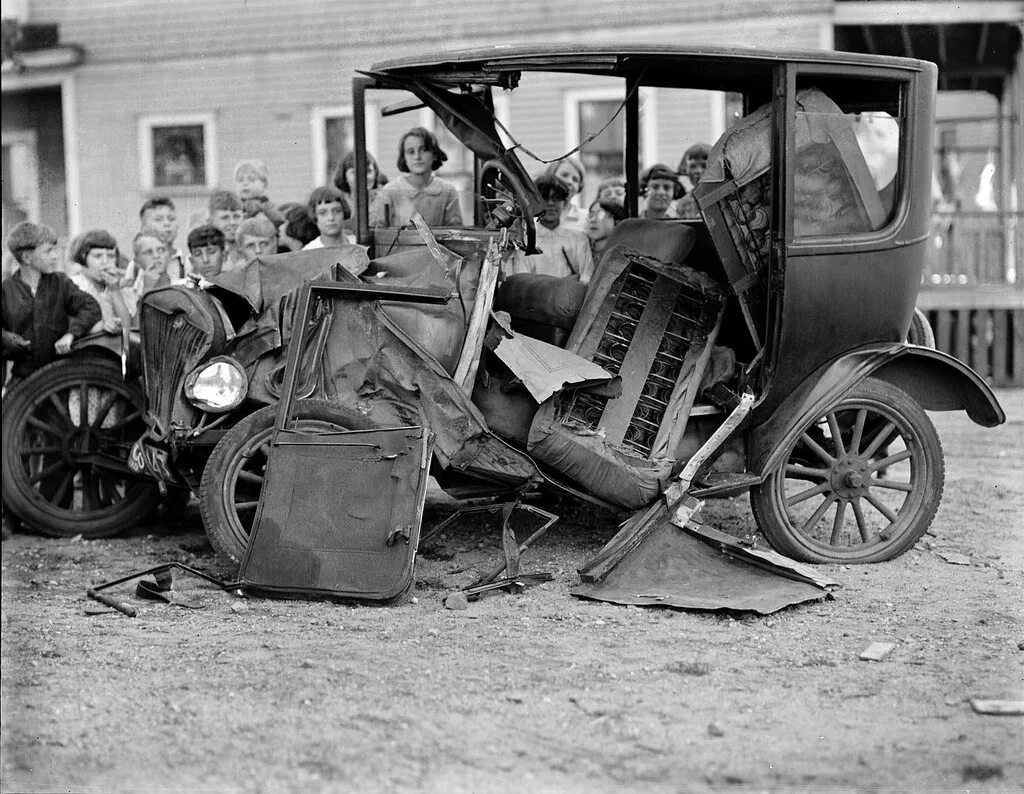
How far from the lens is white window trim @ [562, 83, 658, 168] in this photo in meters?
17.9

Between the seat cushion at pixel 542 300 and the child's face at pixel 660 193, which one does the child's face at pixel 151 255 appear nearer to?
the seat cushion at pixel 542 300

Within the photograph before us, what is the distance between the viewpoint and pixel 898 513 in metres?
6.81

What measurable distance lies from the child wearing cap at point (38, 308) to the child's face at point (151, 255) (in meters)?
0.69

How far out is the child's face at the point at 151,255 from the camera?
8281mm

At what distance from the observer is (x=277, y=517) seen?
5.84 meters

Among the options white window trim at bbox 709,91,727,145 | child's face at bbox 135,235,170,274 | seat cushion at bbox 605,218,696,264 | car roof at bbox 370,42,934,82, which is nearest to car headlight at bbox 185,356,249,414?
car roof at bbox 370,42,934,82

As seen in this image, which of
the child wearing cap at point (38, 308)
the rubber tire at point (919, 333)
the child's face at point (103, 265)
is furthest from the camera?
the child's face at point (103, 265)

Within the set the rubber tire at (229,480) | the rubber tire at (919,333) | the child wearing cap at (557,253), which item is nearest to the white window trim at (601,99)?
the child wearing cap at (557,253)

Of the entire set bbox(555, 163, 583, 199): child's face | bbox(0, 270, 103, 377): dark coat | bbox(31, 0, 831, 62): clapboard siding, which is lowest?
bbox(0, 270, 103, 377): dark coat

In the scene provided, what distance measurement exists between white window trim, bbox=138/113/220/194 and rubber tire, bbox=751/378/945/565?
14.5m

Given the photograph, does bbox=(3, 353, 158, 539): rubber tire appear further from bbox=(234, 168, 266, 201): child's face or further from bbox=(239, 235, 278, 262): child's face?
bbox=(234, 168, 266, 201): child's face

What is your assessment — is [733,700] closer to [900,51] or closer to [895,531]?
[895,531]

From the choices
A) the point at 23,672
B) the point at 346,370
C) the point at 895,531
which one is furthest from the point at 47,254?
the point at 895,531

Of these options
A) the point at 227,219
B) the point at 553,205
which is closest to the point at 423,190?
the point at 553,205
